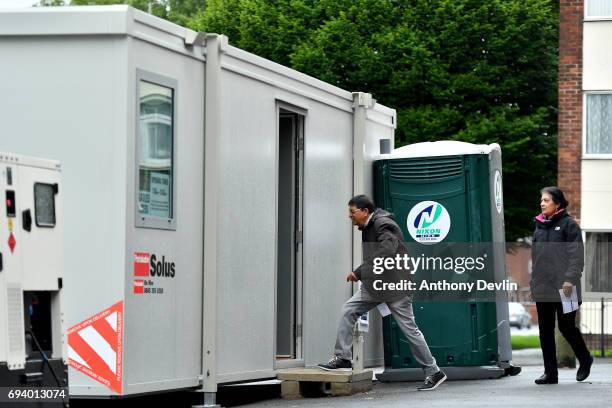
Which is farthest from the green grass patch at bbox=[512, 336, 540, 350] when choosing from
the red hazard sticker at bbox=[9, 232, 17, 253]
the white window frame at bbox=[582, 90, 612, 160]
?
the red hazard sticker at bbox=[9, 232, 17, 253]

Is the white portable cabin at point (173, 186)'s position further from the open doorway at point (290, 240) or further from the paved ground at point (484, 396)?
the paved ground at point (484, 396)

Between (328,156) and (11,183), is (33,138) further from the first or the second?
(328,156)

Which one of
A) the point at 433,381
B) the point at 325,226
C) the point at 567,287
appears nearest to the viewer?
the point at 433,381

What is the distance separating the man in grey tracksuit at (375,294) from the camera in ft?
42.4

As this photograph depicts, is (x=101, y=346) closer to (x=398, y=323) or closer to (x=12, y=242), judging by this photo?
(x=12, y=242)

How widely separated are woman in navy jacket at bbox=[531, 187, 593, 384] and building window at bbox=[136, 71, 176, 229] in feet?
14.4

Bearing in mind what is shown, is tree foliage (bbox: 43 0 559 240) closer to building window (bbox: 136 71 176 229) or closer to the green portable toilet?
the green portable toilet

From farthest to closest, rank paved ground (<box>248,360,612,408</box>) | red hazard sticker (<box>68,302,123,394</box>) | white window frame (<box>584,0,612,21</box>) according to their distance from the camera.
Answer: white window frame (<box>584,0,612,21</box>) → paved ground (<box>248,360,612,408</box>) → red hazard sticker (<box>68,302,123,394</box>)

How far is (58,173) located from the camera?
8453 mm

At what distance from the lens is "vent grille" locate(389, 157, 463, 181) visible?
48.7 feet

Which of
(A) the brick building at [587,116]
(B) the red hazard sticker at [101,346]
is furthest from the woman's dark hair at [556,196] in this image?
(A) the brick building at [587,116]

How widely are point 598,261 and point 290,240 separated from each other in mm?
21048

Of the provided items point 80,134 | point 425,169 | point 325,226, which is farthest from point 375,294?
point 80,134

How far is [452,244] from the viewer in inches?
580
